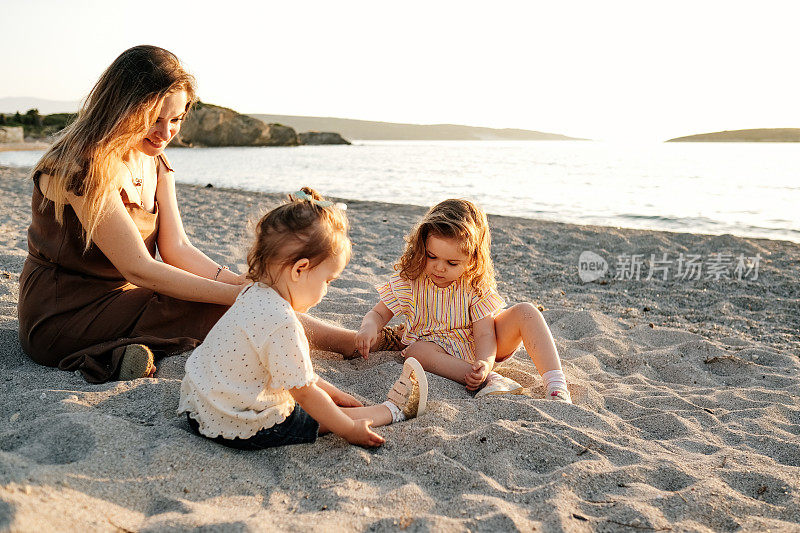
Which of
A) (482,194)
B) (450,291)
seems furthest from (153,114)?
(482,194)

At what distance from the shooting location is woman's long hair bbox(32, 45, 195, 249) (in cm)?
238

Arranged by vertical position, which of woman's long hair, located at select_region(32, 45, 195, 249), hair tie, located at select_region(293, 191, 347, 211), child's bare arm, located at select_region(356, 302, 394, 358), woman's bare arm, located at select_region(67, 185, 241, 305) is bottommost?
child's bare arm, located at select_region(356, 302, 394, 358)

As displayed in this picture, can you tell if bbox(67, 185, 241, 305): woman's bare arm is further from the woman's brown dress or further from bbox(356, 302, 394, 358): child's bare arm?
bbox(356, 302, 394, 358): child's bare arm

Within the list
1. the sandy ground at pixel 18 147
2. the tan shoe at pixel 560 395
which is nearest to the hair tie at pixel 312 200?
the tan shoe at pixel 560 395

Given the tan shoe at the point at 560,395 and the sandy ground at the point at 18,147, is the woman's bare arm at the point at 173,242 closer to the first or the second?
the tan shoe at the point at 560,395

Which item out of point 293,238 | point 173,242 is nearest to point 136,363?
point 173,242

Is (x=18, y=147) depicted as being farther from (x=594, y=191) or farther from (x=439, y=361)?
(x=439, y=361)

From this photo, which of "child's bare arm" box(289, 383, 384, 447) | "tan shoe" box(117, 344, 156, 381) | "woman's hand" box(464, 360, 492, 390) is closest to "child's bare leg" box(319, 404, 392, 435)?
"child's bare arm" box(289, 383, 384, 447)

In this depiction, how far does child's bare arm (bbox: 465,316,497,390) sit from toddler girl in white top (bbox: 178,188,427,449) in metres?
0.70

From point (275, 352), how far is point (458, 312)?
1.32 m

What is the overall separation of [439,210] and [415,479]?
1.38m

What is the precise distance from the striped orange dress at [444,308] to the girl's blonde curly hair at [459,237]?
1.9 inches

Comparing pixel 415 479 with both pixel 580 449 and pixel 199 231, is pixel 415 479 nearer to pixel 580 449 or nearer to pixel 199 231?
pixel 580 449

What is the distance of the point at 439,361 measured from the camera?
2891mm
